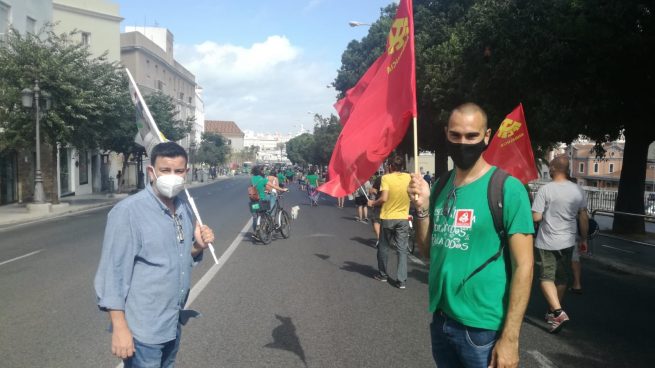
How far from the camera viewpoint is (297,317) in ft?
20.9

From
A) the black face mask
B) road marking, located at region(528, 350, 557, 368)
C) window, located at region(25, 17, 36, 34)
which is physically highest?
window, located at region(25, 17, 36, 34)

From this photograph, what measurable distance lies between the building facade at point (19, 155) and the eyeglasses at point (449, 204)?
29.2 metres

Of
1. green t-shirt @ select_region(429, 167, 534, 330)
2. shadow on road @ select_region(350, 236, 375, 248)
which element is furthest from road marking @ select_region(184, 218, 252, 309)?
green t-shirt @ select_region(429, 167, 534, 330)

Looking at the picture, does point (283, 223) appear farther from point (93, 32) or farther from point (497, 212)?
point (93, 32)

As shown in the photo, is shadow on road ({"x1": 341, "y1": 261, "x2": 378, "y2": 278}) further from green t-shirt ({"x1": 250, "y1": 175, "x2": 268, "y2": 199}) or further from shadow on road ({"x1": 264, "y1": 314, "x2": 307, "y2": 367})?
green t-shirt ({"x1": 250, "y1": 175, "x2": 268, "y2": 199})

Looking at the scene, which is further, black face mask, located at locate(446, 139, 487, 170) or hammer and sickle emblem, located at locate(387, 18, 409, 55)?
hammer and sickle emblem, located at locate(387, 18, 409, 55)

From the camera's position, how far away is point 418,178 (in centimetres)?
310

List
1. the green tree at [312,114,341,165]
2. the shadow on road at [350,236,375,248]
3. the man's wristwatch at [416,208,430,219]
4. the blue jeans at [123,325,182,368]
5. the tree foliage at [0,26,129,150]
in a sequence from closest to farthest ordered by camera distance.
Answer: the blue jeans at [123,325,182,368] < the man's wristwatch at [416,208,430,219] < the shadow on road at [350,236,375,248] < the tree foliage at [0,26,129,150] < the green tree at [312,114,341,165]

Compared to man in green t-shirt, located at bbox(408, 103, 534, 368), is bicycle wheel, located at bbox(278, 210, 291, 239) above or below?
below

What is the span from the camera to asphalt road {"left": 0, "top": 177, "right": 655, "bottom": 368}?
506 centimetres

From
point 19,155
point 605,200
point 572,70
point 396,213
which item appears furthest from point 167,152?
point 19,155

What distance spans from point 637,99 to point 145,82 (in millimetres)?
57680

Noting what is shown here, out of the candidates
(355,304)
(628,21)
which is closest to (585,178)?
(628,21)

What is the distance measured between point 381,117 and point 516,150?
5.00m
